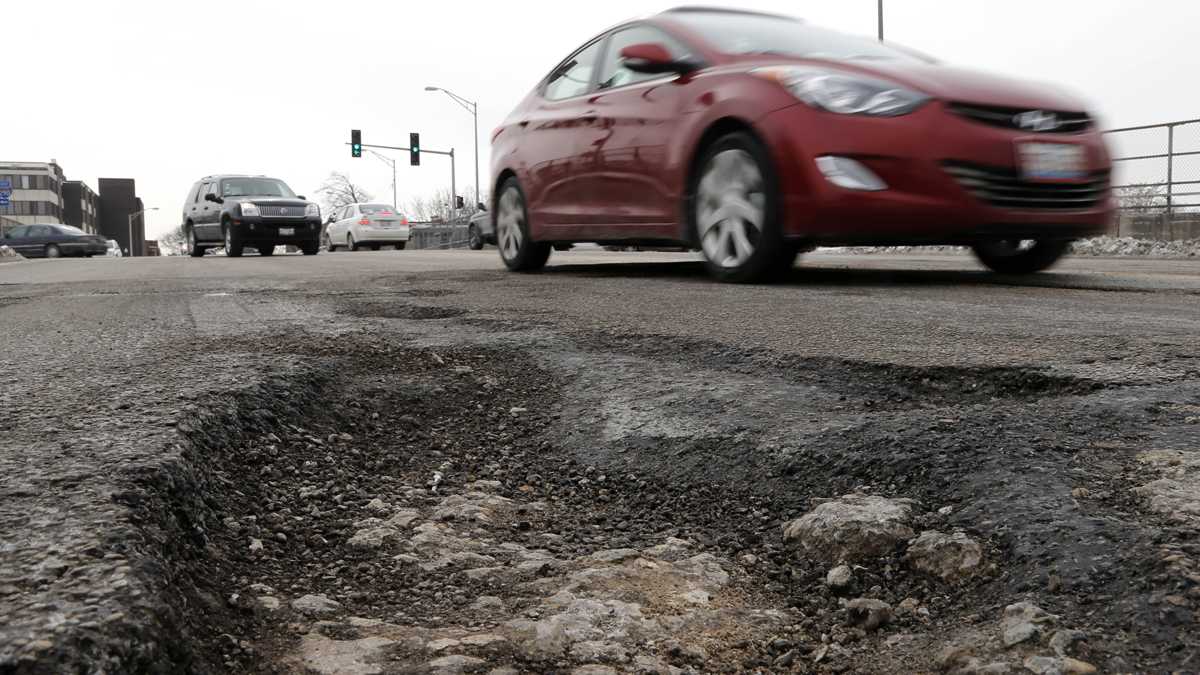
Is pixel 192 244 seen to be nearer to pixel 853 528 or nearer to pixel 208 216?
pixel 208 216

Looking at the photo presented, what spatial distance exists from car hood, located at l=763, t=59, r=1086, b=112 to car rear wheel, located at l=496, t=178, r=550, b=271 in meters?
2.77

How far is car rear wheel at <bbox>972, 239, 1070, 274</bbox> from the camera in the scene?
6.23 meters

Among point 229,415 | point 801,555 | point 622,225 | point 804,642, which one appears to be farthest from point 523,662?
point 622,225

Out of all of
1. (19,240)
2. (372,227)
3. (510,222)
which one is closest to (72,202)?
(19,240)

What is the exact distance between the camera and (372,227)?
27984 mm

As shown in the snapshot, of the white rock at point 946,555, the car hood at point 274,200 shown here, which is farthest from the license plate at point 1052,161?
the car hood at point 274,200

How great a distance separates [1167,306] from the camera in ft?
13.6

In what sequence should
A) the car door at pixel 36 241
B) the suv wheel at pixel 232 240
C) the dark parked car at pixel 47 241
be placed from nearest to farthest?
1. the suv wheel at pixel 232 240
2. the dark parked car at pixel 47 241
3. the car door at pixel 36 241

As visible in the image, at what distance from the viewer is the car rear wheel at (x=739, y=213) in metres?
5.23

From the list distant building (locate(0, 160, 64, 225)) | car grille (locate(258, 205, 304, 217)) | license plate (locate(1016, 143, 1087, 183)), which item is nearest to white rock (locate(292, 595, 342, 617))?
license plate (locate(1016, 143, 1087, 183))

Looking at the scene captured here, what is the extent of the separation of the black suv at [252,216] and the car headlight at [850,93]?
16.6 meters

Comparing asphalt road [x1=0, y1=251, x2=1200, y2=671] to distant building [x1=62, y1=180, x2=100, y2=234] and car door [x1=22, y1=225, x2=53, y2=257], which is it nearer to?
car door [x1=22, y1=225, x2=53, y2=257]

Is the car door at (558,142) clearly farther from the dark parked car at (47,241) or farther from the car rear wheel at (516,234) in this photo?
the dark parked car at (47,241)

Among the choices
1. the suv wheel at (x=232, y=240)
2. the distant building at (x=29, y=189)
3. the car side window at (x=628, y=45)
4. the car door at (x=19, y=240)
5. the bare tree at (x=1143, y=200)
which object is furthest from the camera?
the distant building at (x=29, y=189)
